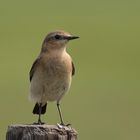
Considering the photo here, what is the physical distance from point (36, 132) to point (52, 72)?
13.3 ft

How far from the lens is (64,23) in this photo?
1678 inches

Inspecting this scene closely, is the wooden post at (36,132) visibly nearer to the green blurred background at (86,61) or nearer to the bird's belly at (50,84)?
the bird's belly at (50,84)

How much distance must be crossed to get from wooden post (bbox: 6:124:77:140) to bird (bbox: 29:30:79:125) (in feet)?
12.4

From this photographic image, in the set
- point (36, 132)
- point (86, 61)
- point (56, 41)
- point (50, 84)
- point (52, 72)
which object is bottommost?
point (36, 132)

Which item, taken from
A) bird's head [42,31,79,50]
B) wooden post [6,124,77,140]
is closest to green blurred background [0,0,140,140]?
bird's head [42,31,79,50]

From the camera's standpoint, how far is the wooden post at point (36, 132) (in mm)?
7605

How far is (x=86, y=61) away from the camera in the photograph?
32.8m

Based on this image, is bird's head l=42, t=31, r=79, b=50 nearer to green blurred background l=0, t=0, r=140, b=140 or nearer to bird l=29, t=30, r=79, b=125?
bird l=29, t=30, r=79, b=125

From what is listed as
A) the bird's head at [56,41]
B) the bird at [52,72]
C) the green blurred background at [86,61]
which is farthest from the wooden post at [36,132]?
the green blurred background at [86,61]

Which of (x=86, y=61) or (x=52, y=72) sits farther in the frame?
(x=86, y=61)

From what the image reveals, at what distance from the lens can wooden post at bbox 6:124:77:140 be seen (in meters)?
7.61

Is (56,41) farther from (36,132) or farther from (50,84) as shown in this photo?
(36,132)

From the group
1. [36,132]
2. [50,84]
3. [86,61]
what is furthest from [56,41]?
[86,61]

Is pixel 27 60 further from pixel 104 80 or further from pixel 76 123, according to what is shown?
pixel 76 123
